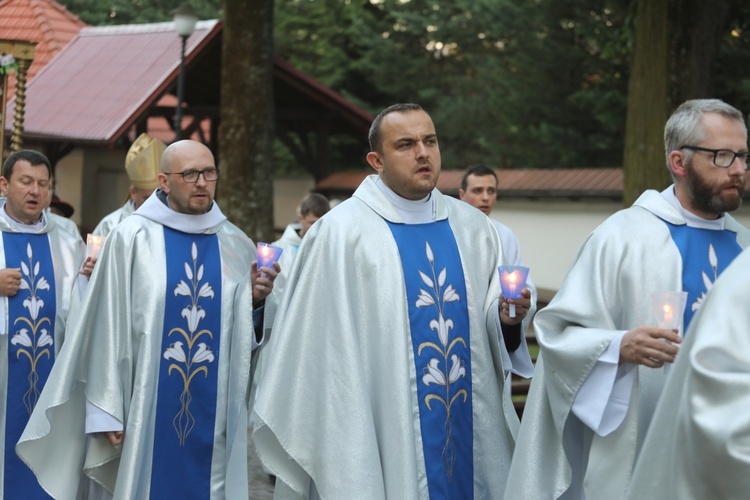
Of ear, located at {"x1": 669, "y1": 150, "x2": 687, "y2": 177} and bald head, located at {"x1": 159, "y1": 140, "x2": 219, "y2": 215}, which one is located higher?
ear, located at {"x1": 669, "y1": 150, "x2": 687, "y2": 177}

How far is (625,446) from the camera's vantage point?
4.47m

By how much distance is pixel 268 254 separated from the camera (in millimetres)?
5691

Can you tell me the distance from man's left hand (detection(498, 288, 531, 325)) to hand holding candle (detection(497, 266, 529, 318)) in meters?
0.03

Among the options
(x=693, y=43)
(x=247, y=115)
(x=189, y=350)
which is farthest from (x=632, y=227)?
(x=247, y=115)

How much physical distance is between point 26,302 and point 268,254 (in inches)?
76.3

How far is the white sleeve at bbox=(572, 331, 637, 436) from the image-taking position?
4410mm

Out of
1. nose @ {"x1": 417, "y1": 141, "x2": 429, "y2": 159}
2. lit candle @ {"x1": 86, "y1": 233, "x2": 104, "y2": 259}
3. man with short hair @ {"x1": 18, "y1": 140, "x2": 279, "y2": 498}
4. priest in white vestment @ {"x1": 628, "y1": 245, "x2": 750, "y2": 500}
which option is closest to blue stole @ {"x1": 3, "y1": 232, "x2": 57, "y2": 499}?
lit candle @ {"x1": 86, "y1": 233, "x2": 104, "y2": 259}

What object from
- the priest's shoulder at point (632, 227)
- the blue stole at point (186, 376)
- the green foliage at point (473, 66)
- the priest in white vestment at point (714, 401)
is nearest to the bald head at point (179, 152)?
the blue stole at point (186, 376)

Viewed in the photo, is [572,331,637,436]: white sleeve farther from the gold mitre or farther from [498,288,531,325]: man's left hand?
the gold mitre

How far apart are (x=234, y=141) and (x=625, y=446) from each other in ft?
38.8

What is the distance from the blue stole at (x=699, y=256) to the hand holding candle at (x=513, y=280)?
58cm

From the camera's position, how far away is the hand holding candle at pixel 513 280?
4832 millimetres

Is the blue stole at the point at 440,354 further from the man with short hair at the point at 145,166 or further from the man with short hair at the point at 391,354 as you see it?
the man with short hair at the point at 145,166

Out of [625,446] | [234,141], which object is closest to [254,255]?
[625,446]
